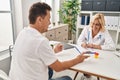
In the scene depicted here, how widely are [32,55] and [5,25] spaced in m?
1.78

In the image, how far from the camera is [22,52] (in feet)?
3.42

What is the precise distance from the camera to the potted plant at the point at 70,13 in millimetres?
3826

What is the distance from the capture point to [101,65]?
54.5 inches

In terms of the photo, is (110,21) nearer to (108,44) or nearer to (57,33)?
(57,33)

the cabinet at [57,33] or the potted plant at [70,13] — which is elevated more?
the potted plant at [70,13]

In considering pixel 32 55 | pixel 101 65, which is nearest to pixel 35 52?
pixel 32 55

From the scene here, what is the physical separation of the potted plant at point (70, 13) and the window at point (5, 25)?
5.80 feet

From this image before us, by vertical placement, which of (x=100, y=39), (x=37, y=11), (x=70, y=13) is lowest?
(x=100, y=39)

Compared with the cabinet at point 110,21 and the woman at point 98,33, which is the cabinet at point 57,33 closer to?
the cabinet at point 110,21

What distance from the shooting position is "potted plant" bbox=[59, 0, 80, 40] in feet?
12.6

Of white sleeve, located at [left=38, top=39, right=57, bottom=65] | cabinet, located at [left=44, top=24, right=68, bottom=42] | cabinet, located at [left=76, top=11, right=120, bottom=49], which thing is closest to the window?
cabinet, located at [left=44, top=24, right=68, bottom=42]

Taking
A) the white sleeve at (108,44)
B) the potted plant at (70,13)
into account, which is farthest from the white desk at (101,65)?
the potted plant at (70,13)

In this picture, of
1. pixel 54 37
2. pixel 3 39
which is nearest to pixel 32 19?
pixel 3 39

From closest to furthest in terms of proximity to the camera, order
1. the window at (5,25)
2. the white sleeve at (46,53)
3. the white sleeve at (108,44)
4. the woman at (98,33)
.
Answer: the white sleeve at (46,53) → the white sleeve at (108,44) → the woman at (98,33) → the window at (5,25)
